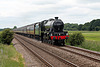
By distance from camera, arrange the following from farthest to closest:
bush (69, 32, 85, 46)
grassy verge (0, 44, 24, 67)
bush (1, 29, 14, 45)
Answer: bush (1, 29, 14, 45) < bush (69, 32, 85, 46) < grassy verge (0, 44, 24, 67)

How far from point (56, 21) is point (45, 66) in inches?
419

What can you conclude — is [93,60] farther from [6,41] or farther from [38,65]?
[6,41]

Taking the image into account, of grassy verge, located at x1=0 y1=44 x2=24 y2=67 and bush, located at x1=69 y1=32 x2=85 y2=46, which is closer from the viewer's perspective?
grassy verge, located at x1=0 y1=44 x2=24 y2=67

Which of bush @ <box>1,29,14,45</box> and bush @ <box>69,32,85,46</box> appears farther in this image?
bush @ <box>1,29,14,45</box>

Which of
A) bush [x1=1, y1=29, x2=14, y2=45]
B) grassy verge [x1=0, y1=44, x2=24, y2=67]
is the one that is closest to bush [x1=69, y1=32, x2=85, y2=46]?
grassy verge [x1=0, y1=44, x2=24, y2=67]

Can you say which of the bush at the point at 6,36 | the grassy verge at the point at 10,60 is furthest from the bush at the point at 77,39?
the bush at the point at 6,36

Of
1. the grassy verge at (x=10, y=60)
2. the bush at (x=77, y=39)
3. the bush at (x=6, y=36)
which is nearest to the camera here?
the grassy verge at (x=10, y=60)

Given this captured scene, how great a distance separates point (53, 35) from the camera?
17.5 m

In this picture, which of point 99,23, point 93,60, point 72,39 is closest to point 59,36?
point 72,39

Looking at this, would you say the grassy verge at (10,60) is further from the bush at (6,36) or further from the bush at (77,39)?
the bush at (6,36)

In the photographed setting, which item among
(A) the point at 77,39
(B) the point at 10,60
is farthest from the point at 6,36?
(B) the point at 10,60

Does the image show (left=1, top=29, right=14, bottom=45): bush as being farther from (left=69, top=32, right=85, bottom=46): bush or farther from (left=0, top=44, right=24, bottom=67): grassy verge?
(left=69, top=32, right=85, bottom=46): bush

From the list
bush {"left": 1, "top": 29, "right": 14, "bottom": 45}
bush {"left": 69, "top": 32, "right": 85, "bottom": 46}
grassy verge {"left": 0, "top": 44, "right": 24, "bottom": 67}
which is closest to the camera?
grassy verge {"left": 0, "top": 44, "right": 24, "bottom": 67}

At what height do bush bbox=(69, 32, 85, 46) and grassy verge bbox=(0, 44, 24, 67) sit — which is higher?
bush bbox=(69, 32, 85, 46)
